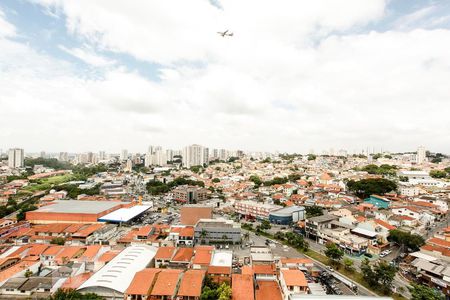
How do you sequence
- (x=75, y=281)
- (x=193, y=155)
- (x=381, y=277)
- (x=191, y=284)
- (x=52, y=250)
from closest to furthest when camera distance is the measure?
(x=191, y=284)
(x=75, y=281)
(x=381, y=277)
(x=52, y=250)
(x=193, y=155)

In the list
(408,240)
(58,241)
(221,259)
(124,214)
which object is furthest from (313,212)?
(58,241)

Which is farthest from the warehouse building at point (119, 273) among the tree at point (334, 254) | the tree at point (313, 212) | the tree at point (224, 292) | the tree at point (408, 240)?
the tree at point (408, 240)

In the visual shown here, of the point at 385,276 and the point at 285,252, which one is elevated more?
the point at 385,276

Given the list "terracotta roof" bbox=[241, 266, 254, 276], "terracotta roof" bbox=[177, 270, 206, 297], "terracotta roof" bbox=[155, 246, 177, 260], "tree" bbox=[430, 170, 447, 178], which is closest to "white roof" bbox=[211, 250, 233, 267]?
"terracotta roof" bbox=[241, 266, 254, 276]

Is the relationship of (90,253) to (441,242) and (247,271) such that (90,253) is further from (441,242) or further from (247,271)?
(441,242)

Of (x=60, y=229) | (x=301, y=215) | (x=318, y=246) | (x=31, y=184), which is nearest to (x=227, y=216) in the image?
(x=301, y=215)
